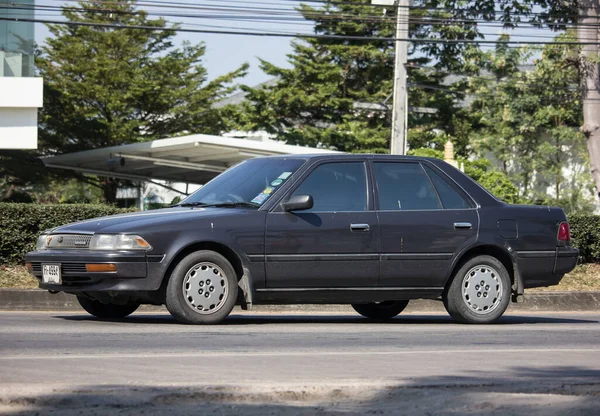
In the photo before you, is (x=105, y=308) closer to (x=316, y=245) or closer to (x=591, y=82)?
(x=316, y=245)

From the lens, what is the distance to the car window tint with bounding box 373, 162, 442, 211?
10695mm

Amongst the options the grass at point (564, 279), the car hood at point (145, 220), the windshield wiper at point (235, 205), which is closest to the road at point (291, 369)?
the car hood at point (145, 220)

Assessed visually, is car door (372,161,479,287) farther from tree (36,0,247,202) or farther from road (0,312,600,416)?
tree (36,0,247,202)

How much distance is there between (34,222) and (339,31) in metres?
34.3

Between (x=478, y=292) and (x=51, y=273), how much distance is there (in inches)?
164

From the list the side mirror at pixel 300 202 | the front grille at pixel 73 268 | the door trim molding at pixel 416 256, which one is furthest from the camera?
the door trim molding at pixel 416 256

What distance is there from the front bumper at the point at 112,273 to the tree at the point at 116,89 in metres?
31.2

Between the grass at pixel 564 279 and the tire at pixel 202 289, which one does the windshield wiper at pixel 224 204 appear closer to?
the tire at pixel 202 289

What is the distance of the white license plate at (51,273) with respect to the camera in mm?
9719

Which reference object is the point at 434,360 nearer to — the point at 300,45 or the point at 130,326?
the point at 130,326

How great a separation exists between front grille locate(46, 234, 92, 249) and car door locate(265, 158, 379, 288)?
5.35 feet

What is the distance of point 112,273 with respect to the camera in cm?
951

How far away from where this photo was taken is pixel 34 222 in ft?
49.7

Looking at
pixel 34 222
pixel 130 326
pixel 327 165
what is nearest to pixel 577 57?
pixel 34 222
